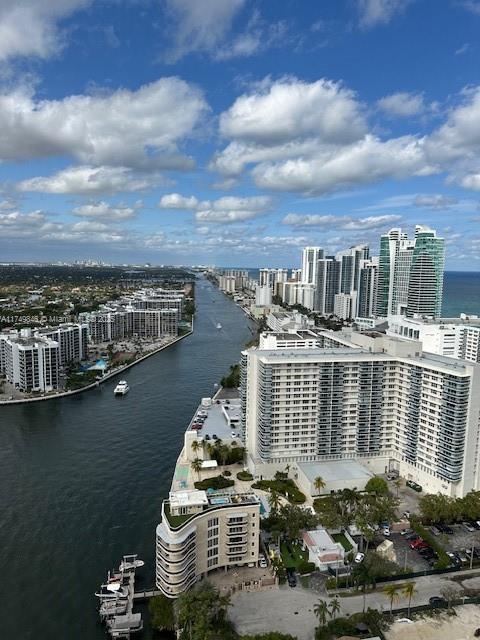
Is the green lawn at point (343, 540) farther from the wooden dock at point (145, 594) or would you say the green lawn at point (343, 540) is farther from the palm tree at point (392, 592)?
the wooden dock at point (145, 594)

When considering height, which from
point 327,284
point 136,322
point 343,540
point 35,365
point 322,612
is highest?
point 327,284

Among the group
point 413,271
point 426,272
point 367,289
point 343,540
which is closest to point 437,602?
point 343,540

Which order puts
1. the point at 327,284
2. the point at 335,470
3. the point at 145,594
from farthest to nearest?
1. the point at 327,284
2. the point at 335,470
3. the point at 145,594

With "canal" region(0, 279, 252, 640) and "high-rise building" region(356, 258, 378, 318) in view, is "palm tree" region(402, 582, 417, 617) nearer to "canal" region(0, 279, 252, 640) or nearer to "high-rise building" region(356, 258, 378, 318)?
"canal" region(0, 279, 252, 640)

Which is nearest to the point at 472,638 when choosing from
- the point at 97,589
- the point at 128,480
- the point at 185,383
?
the point at 97,589

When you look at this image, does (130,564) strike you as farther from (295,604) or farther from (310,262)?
(310,262)

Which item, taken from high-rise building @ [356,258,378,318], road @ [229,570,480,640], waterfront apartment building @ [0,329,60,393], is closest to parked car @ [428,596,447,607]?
road @ [229,570,480,640]

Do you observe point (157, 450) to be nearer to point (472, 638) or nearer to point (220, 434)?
point (220, 434)
